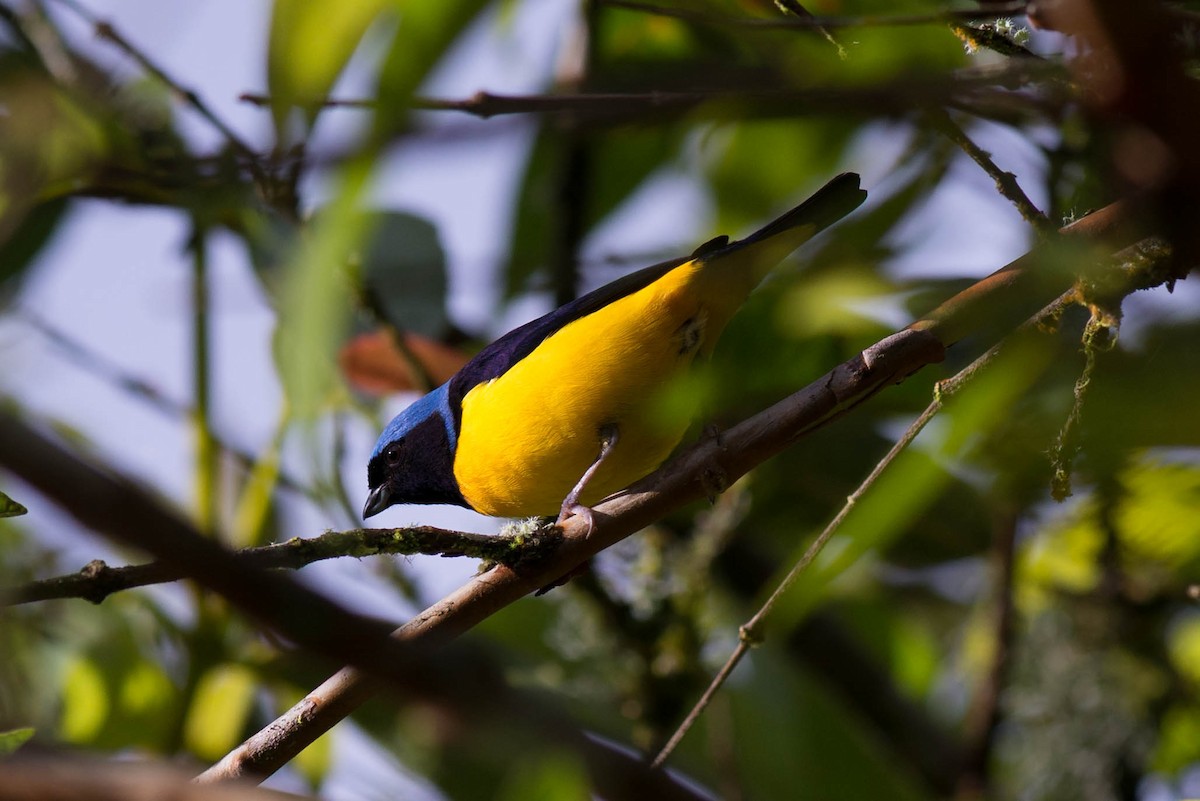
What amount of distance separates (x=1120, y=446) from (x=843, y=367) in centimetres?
45

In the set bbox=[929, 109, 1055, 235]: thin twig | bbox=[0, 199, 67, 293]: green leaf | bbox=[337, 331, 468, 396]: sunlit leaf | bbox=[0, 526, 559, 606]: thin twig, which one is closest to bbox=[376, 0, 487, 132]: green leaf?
bbox=[0, 526, 559, 606]: thin twig

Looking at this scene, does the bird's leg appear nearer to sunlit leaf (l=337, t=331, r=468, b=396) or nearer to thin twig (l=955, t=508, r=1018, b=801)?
sunlit leaf (l=337, t=331, r=468, b=396)

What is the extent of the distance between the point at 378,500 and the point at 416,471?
0.98ft

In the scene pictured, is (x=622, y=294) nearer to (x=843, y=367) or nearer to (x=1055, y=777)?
(x=843, y=367)

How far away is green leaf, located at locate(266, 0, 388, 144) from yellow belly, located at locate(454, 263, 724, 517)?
1686mm

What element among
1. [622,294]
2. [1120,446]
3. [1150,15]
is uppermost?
[622,294]

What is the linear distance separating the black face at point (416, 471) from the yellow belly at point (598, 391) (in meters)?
0.53

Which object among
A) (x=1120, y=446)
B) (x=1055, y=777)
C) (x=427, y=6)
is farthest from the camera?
(x=1055, y=777)

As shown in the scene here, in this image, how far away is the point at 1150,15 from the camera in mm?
740

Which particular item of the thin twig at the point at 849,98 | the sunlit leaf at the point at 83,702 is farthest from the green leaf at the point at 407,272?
the thin twig at the point at 849,98

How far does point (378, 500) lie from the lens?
4.56 meters

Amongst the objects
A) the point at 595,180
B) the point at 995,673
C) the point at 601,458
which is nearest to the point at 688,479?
the point at 601,458

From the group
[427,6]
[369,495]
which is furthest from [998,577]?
[427,6]

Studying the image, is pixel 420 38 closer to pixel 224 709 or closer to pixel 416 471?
pixel 416 471
